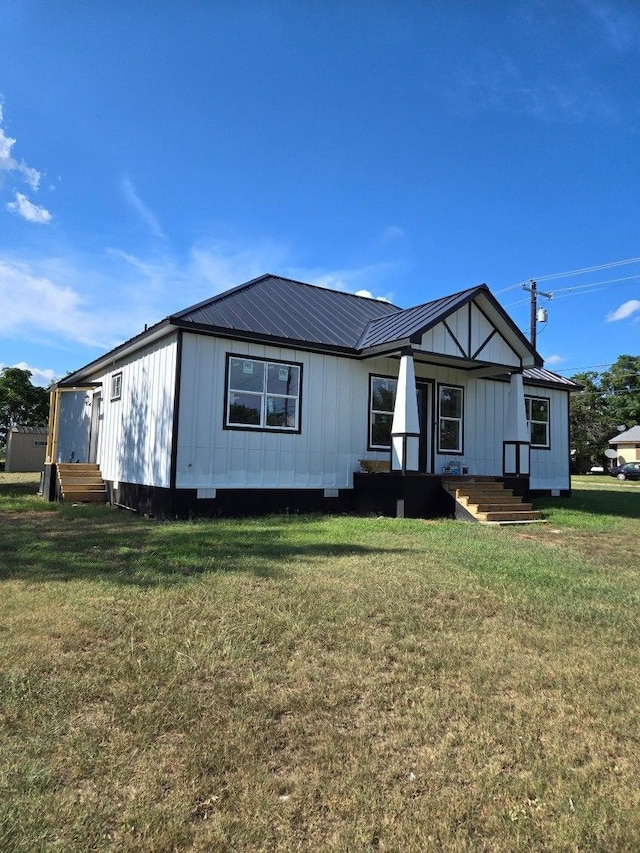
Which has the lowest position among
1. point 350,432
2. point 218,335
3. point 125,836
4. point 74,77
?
point 125,836

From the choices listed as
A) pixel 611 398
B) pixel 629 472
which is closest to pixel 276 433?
pixel 629 472

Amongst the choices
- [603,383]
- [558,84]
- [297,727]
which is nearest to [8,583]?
[297,727]

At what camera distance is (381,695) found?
3098mm

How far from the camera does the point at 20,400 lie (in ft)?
117

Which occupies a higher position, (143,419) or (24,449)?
(143,419)

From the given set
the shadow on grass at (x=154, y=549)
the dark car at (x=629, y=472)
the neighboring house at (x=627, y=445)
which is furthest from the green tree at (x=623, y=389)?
the shadow on grass at (x=154, y=549)

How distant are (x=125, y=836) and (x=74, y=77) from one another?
11550 millimetres

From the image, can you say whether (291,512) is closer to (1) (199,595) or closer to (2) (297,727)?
(1) (199,595)

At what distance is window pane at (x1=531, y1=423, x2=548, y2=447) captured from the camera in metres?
15.9

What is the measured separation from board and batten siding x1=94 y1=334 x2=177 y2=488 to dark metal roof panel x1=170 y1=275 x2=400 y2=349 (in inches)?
42.8

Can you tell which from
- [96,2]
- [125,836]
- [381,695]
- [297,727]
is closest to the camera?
[125,836]

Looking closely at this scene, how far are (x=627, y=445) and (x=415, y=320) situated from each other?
46.4 metres

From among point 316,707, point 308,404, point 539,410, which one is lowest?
point 316,707

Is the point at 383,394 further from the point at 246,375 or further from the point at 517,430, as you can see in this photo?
the point at 517,430
